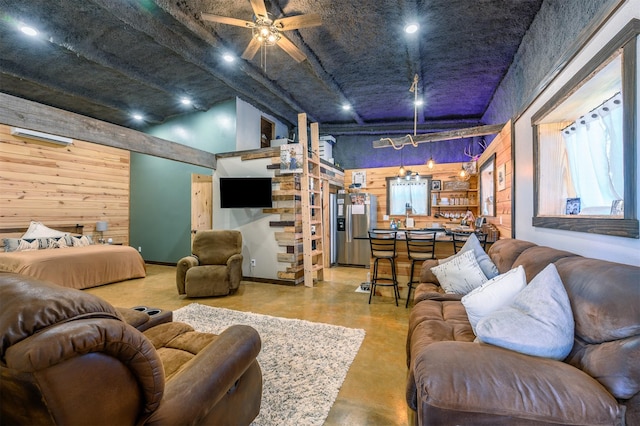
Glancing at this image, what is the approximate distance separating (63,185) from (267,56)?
5.19 m

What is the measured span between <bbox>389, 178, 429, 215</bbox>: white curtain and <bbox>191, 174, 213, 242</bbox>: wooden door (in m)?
4.12

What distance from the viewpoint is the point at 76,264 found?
4.47m

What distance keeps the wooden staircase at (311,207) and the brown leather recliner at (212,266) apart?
44.4 inches

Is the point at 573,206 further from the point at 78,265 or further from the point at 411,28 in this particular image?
the point at 78,265

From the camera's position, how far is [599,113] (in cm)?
177

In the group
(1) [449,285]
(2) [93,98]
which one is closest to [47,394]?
(1) [449,285]

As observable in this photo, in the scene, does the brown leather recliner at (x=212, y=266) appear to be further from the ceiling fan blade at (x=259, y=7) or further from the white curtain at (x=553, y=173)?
the white curtain at (x=553, y=173)

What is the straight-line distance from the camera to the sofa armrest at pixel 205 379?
927 millimetres

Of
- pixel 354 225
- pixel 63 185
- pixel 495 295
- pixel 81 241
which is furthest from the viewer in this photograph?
pixel 354 225

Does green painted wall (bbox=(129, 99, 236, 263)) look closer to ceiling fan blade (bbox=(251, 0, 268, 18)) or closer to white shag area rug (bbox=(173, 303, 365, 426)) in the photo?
ceiling fan blade (bbox=(251, 0, 268, 18))

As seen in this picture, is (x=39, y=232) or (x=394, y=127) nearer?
(x=39, y=232)

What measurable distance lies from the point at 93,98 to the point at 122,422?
22.1 ft

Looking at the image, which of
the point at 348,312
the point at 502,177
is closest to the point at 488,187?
the point at 502,177

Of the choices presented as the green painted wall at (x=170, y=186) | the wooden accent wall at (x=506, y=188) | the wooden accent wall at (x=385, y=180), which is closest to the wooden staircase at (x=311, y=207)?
the green painted wall at (x=170, y=186)
